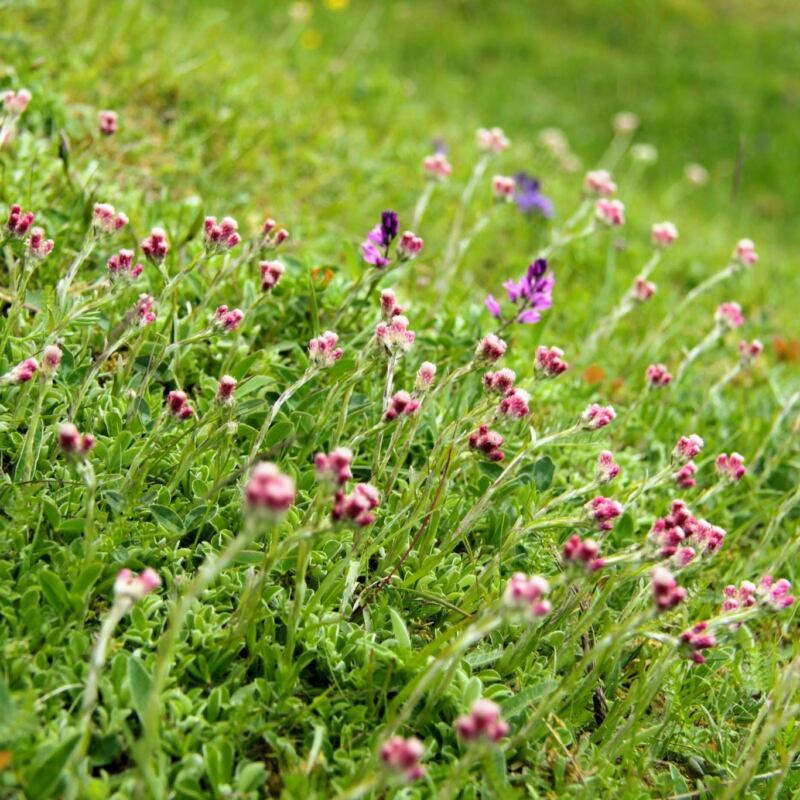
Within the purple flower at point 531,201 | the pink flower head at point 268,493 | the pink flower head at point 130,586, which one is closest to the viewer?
the pink flower head at point 268,493

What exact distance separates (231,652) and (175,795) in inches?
14.4

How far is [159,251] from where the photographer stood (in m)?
2.57

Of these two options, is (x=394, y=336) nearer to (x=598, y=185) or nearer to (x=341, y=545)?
(x=341, y=545)

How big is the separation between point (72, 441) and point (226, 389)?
493mm

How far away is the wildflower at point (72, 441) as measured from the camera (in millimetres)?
1936

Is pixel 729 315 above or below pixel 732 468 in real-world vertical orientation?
above

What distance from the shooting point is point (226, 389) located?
2.36 m

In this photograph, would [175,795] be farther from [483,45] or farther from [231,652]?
[483,45]

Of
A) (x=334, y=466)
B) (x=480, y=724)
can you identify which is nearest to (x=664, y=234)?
(x=334, y=466)

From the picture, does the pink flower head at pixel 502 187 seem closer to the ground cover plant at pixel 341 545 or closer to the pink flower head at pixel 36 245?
the ground cover plant at pixel 341 545

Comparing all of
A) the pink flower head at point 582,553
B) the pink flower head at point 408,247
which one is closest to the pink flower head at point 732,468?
the pink flower head at point 582,553

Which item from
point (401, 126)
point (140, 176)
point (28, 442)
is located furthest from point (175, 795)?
point (401, 126)

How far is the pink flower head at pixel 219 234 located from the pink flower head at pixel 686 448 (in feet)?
4.73

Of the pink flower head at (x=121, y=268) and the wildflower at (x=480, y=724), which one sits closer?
the wildflower at (x=480, y=724)
